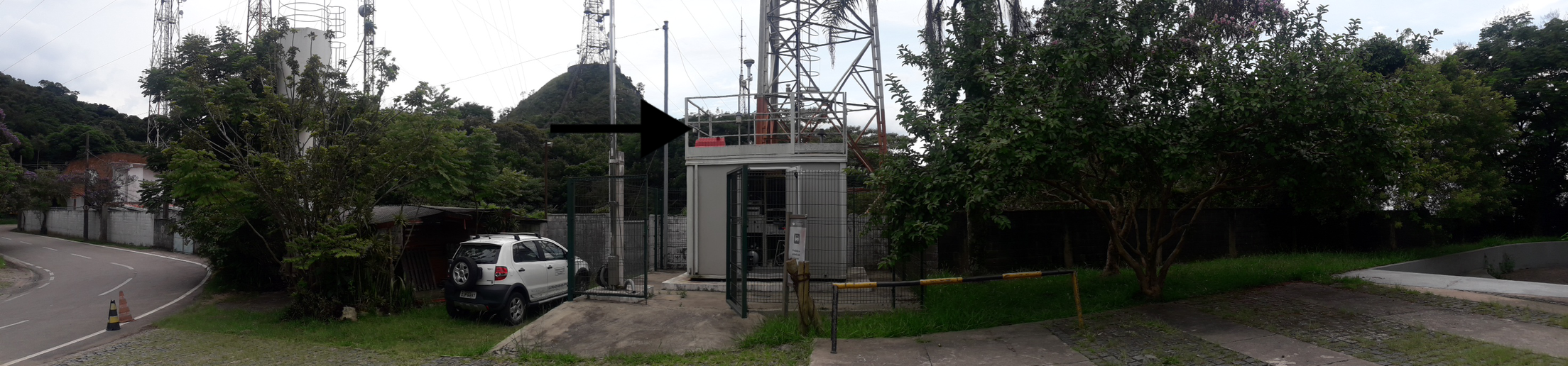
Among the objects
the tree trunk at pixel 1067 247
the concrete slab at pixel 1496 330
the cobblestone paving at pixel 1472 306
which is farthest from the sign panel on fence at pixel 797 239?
the cobblestone paving at pixel 1472 306

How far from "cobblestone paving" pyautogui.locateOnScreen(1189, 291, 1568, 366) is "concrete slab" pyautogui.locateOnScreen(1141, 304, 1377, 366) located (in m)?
0.17

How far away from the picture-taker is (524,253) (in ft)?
37.5

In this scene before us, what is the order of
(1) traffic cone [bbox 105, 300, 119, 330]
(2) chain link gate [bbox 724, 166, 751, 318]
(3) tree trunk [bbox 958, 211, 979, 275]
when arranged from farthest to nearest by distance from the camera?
(3) tree trunk [bbox 958, 211, 979, 275], (1) traffic cone [bbox 105, 300, 119, 330], (2) chain link gate [bbox 724, 166, 751, 318]

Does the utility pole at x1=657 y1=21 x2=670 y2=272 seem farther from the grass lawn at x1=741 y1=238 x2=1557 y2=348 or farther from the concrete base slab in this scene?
the concrete base slab

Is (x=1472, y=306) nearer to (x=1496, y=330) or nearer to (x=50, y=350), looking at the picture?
(x=1496, y=330)

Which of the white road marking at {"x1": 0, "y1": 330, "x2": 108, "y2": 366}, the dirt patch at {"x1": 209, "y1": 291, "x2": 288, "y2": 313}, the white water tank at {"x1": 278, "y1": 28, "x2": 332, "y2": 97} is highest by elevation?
the white water tank at {"x1": 278, "y1": 28, "x2": 332, "y2": 97}

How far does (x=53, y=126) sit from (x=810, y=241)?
186 ft

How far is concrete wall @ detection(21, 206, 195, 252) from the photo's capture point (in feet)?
94.2

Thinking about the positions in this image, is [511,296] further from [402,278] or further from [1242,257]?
[1242,257]

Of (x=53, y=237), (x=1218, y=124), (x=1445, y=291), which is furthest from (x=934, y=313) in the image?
(x=53, y=237)

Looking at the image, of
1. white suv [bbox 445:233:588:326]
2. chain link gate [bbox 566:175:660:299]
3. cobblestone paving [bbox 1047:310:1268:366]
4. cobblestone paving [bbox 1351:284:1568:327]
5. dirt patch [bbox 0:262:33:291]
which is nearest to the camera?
cobblestone paving [bbox 1047:310:1268:366]

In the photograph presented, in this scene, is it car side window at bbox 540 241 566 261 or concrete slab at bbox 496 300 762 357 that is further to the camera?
car side window at bbox 540 241 566 261

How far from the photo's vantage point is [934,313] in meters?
8.48

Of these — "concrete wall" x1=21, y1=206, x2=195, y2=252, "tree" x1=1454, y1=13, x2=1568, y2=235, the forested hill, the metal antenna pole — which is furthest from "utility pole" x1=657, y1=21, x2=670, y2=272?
the forested hill
